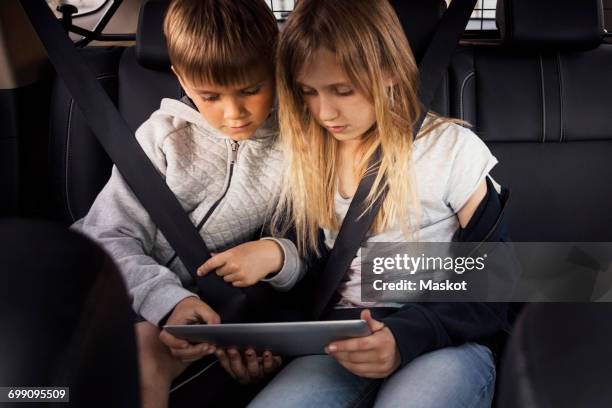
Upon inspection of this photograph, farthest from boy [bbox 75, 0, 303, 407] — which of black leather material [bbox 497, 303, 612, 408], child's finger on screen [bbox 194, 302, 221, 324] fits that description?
black leather material [bbox 497, 303, 612, 408]

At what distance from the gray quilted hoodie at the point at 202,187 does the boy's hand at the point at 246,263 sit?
31 mm

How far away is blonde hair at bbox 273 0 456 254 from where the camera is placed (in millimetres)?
736

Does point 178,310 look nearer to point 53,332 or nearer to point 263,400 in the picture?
point 263,400

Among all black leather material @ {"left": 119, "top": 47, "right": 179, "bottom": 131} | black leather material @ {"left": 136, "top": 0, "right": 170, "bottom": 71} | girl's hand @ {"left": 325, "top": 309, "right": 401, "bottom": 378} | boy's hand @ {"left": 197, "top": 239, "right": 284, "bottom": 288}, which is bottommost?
girl's hand @ {"left": 325, "top": 309, "right": 401, "bottom": 378}

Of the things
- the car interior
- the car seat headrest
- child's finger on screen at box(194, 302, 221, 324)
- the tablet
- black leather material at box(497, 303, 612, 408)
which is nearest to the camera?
black leather material at box(497, 303, 612, 408)

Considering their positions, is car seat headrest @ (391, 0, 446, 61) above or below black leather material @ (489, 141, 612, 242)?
above

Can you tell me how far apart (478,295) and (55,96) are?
28.9 inches

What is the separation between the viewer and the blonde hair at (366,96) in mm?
736

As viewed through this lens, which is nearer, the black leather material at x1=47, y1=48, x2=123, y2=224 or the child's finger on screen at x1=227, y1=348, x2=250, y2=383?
the child's finger on screen at x1=227, y1=348, x2=250, y2=383

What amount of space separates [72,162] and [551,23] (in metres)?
0.75

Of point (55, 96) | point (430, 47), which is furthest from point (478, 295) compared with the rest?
point (55, 96)

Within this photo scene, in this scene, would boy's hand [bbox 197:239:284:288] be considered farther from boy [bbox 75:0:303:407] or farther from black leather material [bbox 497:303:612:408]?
black leather material [bbox 497:303:612:408]

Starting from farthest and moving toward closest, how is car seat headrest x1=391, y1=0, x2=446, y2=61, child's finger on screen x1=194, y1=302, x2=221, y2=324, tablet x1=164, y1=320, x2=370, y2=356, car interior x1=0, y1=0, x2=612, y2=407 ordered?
car interior x1=0, y1=0, x2=612, y2=407, car seat headrest x1=391, y1=0, x2=446, y2=61, child's finger on screen x1=194, y1=302, x2=221, y2=324, tablet x1=164, y1=320, x2=370, y2=356

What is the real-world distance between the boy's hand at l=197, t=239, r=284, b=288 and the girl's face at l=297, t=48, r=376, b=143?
16cm
